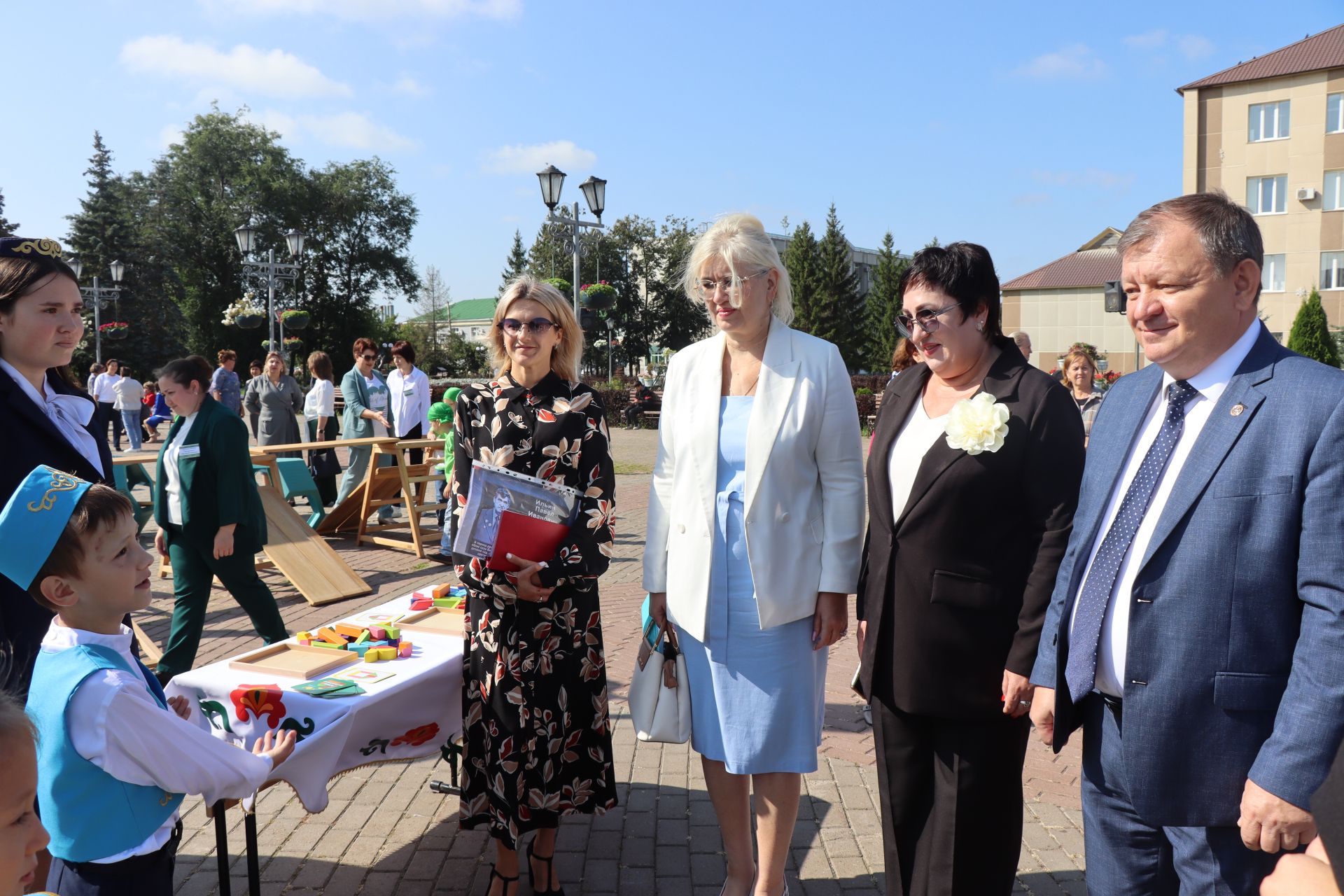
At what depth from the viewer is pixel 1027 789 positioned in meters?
4.08

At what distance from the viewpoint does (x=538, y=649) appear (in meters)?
3.08

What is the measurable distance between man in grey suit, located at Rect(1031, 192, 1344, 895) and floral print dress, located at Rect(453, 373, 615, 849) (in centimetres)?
160

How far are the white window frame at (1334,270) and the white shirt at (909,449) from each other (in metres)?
44.5

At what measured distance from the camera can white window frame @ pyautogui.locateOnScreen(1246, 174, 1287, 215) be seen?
3831cm

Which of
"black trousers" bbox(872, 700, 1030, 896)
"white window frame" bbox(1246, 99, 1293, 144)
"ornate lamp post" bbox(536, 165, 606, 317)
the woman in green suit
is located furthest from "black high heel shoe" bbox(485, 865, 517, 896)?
"white window frame" bbox(1246, 99, 1293, 144)

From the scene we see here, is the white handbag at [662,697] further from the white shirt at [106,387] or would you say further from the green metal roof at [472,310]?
the green metal roof at [472,310]

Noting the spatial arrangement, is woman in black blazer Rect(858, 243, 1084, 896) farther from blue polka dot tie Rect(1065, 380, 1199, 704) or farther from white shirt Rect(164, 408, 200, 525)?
white shirt Rect(164, 408, 200, 525)

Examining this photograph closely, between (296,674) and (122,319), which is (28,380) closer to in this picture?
(296,674)

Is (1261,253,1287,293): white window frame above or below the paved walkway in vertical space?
above

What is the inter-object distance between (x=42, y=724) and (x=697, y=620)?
175 centimetres

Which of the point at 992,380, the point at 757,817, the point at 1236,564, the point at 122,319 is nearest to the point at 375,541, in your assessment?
the point at 757,817

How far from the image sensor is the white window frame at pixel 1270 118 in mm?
37500

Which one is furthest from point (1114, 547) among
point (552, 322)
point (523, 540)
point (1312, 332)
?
point (1312, 332)

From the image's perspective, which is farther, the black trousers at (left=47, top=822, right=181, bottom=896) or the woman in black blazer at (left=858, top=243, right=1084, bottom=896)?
the woman in black blazer at (left=858, top=243, right=1084, bottom=896)
